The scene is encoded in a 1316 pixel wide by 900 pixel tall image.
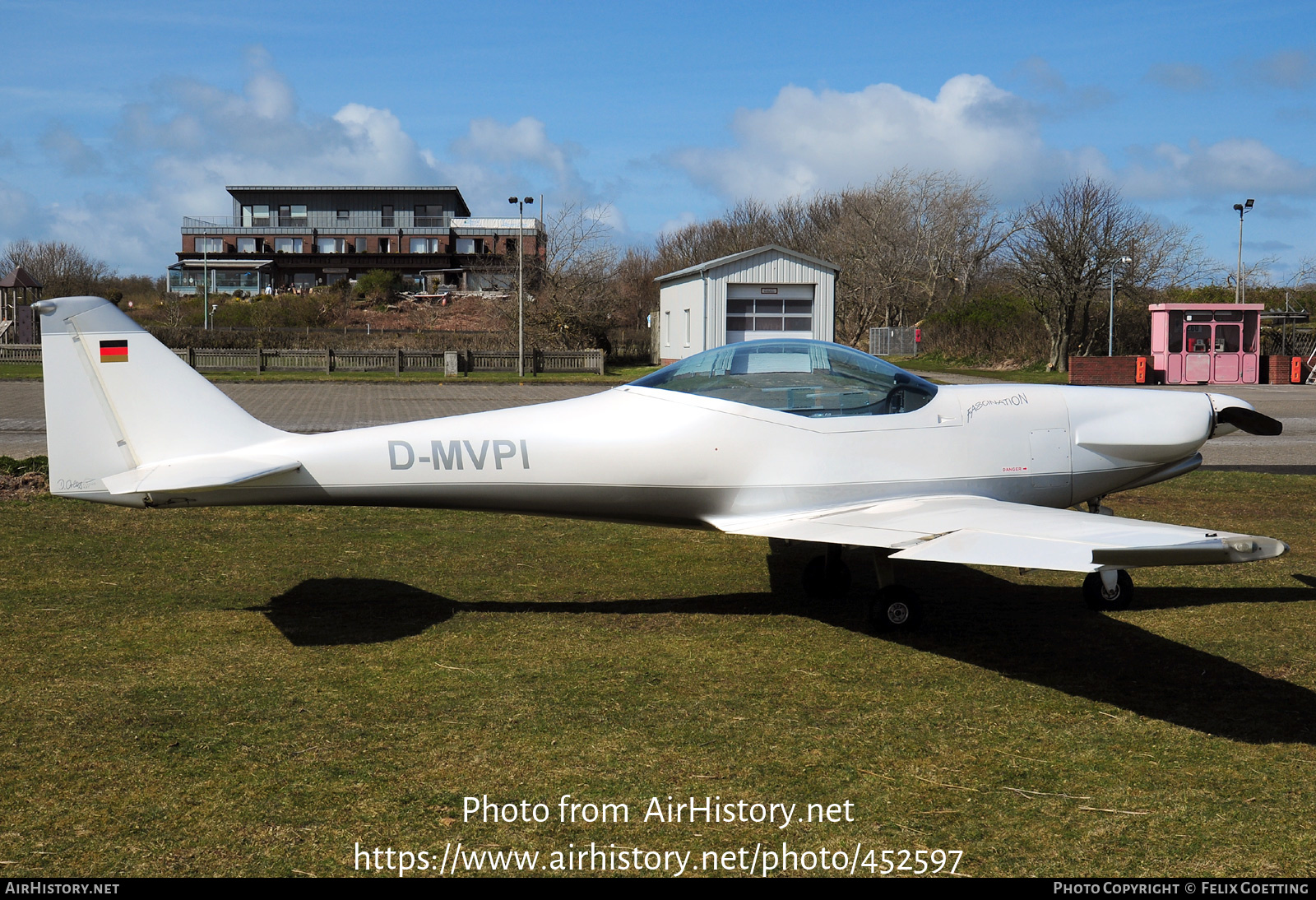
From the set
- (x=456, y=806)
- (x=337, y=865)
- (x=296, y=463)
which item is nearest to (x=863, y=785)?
(x=456, y=806)

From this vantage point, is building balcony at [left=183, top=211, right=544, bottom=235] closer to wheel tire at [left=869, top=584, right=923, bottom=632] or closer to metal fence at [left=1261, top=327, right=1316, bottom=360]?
metal fence at [left=1261, top=327, right=1316, bottom=360]

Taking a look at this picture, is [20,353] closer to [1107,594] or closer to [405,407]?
[405,407]

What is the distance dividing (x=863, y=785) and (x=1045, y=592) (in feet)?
13.7

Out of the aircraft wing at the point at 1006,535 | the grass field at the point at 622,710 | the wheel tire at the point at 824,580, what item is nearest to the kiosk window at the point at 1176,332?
the grass field at the point at 622,710

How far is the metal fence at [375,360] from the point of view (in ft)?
128

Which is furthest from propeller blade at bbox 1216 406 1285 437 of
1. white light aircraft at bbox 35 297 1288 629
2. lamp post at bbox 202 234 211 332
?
lamp post at bbox 202 234 211 332

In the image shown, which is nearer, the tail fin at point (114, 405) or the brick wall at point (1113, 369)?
the tail fin at point (114, 405)

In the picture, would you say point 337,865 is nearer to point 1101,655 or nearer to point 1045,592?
point 1101,655

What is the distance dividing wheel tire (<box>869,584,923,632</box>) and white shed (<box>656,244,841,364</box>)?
1139 inches

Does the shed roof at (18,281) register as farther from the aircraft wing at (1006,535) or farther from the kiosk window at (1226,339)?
the kiosk window at (1226,339)

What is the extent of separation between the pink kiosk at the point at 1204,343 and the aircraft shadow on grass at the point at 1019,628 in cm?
3152

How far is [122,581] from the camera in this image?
7.64 m

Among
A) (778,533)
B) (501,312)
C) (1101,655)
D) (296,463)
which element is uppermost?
(501,312)

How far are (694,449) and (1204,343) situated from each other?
35.8 meters
